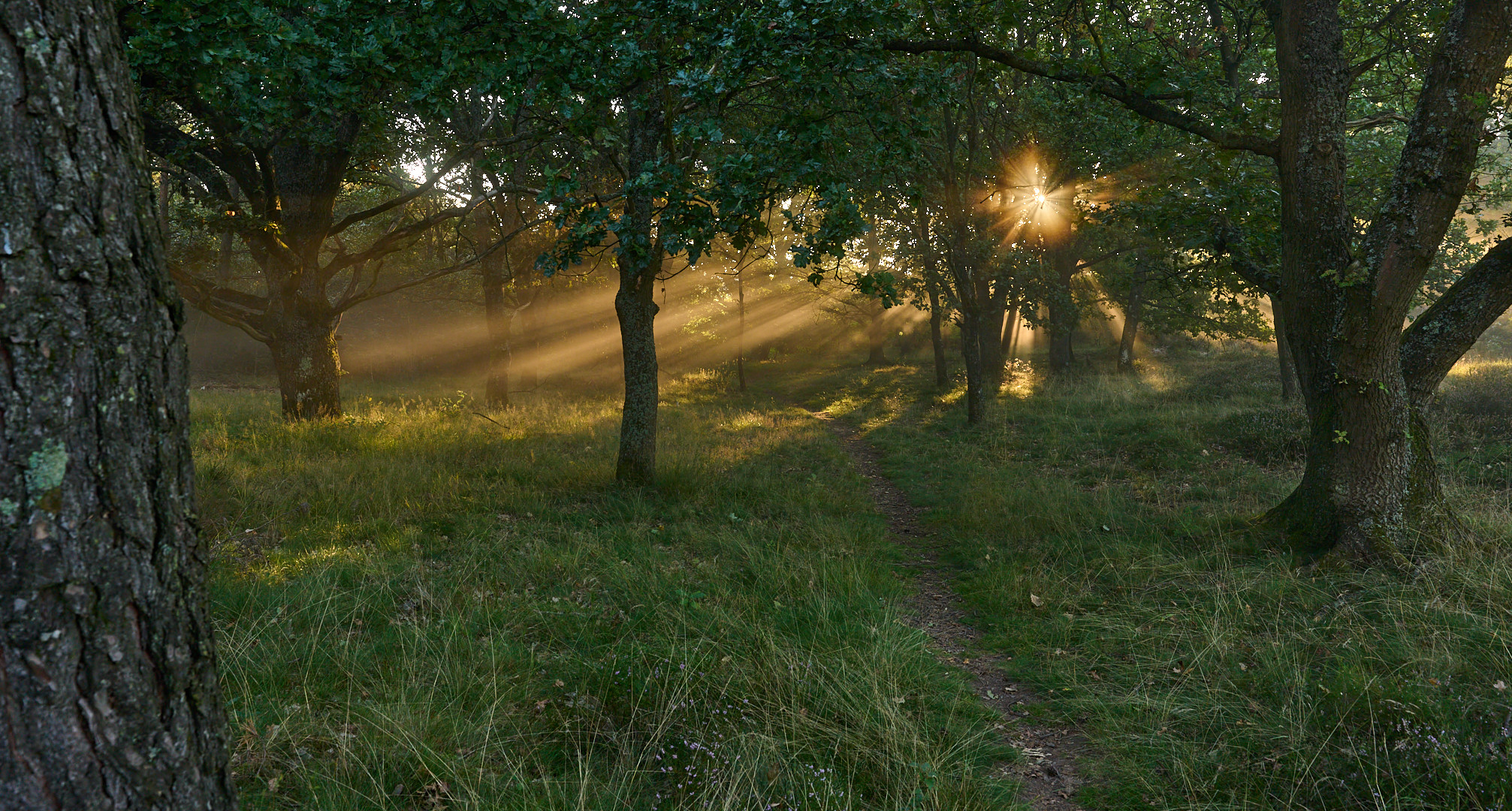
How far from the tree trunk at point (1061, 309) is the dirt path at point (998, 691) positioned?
15283 millimetres

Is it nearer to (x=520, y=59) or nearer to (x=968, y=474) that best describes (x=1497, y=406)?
(x=968, y=474)

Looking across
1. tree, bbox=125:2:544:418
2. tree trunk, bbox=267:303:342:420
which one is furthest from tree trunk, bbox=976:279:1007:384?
tree trunk, bbox=267:303:342:420

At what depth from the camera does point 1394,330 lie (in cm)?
682

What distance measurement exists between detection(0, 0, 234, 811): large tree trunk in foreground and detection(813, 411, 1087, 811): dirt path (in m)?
3.59

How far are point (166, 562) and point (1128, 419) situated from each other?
1643 centimetres

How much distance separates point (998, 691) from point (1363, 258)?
550cm

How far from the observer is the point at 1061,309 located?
77.2 ft

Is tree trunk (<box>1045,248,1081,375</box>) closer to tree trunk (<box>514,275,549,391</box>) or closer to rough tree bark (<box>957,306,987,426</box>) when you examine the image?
rough tree bark (<box>957,306,987,426</box>)

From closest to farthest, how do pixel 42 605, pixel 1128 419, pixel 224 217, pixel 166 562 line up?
pixel 42 605 < pixel 166 562 < pixel 224 217 < pixel 1128 419

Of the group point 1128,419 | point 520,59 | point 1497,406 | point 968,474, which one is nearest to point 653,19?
point 520,59

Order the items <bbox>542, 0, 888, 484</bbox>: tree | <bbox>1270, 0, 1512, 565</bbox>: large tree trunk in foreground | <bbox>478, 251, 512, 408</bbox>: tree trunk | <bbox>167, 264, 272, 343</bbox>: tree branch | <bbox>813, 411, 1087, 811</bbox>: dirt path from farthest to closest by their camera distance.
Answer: <bbox>478, 251, 512, 408</bbox>: tree trunk
<bbox>167, 264, 272, 343</bbox>: tree branch
<bbox>1270, 0, 1512, 565</bbox>: large tree trunk in foreground
<bbox>542, 0, 888, 484</bbox>: tree
<bbox>813, 411, 1087, 811</bbox>: dirt path

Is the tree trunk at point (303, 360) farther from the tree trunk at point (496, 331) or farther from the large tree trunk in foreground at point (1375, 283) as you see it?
the large tree trunk in foreground at point (1375, 283)

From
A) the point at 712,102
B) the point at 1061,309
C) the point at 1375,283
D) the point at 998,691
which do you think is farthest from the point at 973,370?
the point at 998,691

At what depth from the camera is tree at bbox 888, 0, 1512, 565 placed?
648cm
